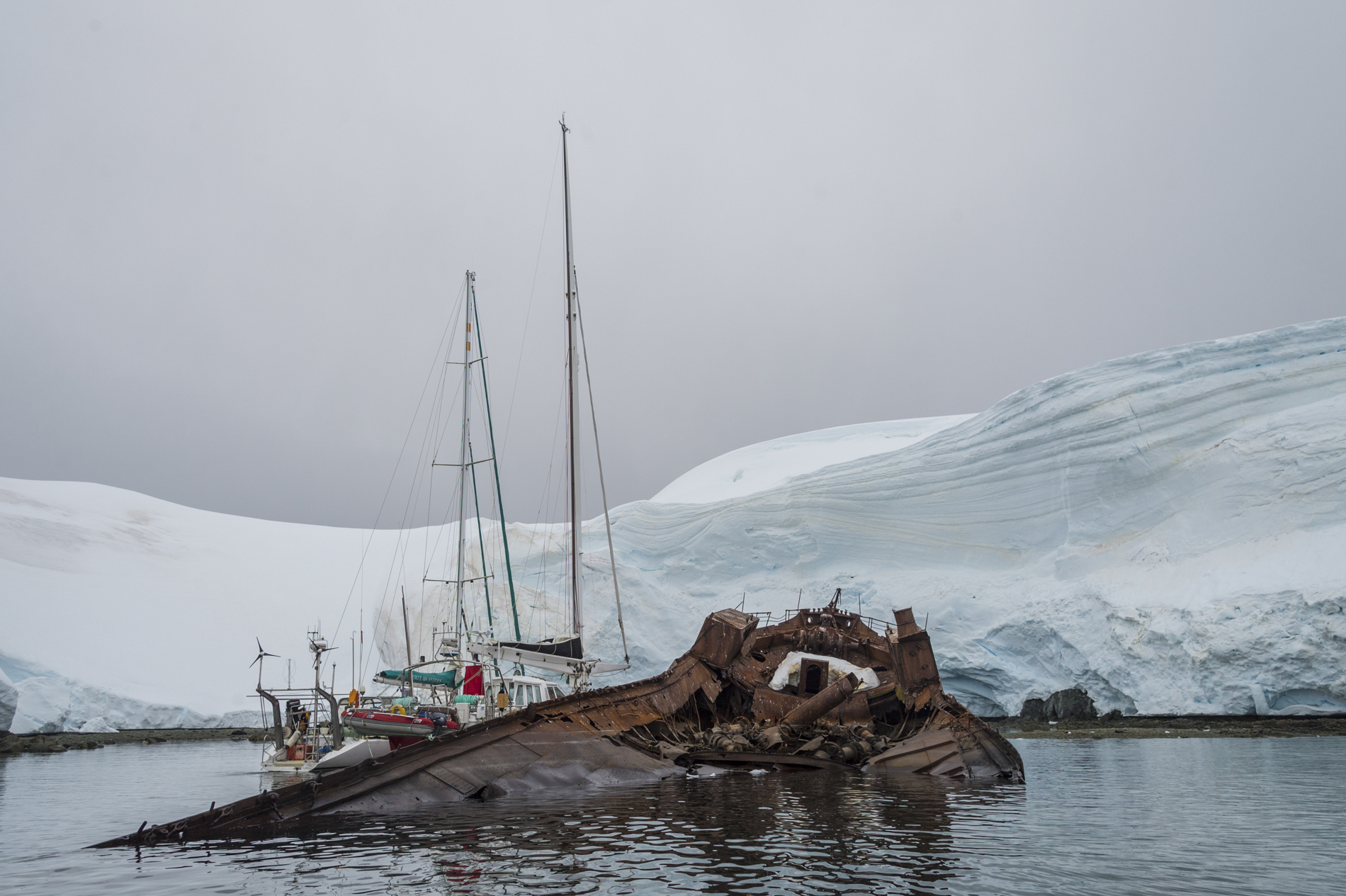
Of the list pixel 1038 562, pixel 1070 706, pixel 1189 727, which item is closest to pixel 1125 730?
pixel 1189 727

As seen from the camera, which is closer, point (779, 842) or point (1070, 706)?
point (779, 842)

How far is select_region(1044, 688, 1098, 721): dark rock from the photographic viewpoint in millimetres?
25922

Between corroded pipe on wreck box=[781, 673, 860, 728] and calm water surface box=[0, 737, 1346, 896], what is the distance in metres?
2.40

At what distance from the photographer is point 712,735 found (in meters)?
15.5

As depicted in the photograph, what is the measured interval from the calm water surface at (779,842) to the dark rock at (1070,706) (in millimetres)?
11354

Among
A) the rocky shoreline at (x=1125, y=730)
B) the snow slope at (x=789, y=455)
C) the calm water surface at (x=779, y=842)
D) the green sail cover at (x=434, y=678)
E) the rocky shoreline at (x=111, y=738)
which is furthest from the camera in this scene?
the snow slope at (x=789, y=455)

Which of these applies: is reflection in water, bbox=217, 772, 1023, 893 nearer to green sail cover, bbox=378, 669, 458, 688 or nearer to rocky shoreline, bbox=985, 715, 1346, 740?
green sail cover, bbox=378, 669, 458, 688

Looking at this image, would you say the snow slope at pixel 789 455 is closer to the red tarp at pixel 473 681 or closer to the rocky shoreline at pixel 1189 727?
the rocky shoreline at pixel 1189 727

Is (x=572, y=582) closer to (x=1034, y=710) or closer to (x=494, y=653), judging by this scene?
(x=494, y=653)

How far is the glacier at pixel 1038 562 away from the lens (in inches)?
949

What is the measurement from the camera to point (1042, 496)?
3028cm

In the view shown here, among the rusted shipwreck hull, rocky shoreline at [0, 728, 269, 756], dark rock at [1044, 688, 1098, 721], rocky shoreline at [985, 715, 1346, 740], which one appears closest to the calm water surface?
the rusted shipwreck hull

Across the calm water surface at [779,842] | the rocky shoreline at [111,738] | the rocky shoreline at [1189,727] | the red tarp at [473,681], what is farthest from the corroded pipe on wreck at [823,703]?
the rocky shoreline at [111,738]

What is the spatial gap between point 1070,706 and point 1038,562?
4968mm
